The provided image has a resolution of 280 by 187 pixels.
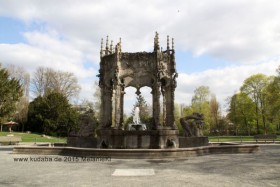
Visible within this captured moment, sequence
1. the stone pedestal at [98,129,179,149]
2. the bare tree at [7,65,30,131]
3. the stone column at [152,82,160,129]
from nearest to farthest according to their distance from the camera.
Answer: the stone pedestal at [98,129,179,149]
the stone column at [152,82,160,129]
the bare tree at [7,65,30,131]

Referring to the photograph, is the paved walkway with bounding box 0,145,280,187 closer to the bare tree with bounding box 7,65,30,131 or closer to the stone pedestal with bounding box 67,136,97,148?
the stone pedestal with bounding box 67,136,97,148

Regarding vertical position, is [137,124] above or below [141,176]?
above

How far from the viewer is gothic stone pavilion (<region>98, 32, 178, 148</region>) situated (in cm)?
1833

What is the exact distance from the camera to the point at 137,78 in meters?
19.3

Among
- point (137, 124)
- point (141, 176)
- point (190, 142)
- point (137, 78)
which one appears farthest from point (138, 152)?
point (137, 78)

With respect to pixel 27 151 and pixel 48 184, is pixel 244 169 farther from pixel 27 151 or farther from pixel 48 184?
pixel 27 151

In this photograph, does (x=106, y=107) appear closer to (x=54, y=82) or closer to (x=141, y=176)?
(x=141, y=176)

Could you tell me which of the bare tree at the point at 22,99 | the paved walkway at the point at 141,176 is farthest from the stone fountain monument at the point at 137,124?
the bare tree at the point at 22,99

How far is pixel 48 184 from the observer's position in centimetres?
784

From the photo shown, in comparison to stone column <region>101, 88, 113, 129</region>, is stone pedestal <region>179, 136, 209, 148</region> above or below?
below

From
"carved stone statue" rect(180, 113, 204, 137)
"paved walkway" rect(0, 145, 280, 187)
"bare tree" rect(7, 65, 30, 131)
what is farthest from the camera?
"bare tree" rect(7, 65, 30, 131)

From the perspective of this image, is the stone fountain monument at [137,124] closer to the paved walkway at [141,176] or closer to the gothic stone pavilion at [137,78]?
the gothic stone pavilion at [137,78]

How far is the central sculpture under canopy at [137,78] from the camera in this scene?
18.3 meters

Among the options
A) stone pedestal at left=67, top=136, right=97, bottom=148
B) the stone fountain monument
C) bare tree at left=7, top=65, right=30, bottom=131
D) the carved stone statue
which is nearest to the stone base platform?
the stone fountain monument
